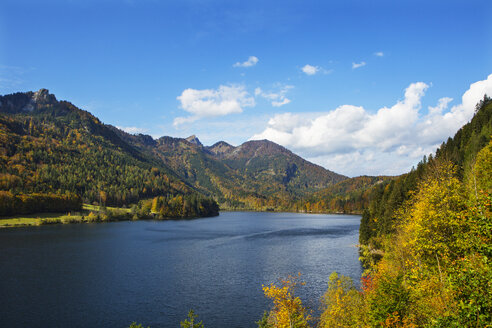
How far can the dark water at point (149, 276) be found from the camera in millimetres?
48219

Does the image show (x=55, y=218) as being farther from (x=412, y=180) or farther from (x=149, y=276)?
(x=412, y=180)

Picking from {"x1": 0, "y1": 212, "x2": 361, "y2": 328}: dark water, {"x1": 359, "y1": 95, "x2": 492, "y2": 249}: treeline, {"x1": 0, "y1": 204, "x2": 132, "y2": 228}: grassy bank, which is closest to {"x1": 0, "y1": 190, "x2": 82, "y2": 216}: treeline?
{"x1": 0, "y1": 204, "x2": 132, "y2": 228}: grassy bank

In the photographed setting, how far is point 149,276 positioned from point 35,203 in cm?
14177

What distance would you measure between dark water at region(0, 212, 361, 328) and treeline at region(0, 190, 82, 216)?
160 ft

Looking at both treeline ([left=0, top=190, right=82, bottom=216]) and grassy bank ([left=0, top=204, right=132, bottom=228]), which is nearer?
grassy bank ([left=0, top=204, right=132, bottom=228])

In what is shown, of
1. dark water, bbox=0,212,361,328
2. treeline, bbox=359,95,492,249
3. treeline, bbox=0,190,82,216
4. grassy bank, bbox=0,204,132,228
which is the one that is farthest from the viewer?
treeline, bbox=0,190,82,216

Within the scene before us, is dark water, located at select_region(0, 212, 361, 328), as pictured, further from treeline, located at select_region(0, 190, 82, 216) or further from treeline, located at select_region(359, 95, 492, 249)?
treeline, located at select_region(0, 190, 82, 216)

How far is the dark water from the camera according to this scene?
48219 millimetres

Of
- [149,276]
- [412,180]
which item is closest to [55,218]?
[149,276]

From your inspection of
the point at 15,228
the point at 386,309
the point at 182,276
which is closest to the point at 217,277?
the point at 182,276

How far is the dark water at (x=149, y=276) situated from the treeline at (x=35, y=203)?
4884 cm

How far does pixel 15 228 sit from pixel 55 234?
105 feet

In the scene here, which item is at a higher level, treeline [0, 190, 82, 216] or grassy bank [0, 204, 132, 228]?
treeline [0, 190, 82, 216]

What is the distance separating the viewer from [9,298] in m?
53.9
